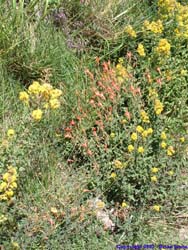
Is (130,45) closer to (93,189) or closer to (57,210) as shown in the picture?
(93,189)

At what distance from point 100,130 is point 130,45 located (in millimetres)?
948

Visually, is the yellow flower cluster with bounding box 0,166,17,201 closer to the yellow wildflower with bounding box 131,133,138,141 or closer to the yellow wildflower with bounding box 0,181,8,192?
the yellow wildflower with bounding box 0,181,8,192

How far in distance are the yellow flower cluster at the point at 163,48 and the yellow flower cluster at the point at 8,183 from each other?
1519mm

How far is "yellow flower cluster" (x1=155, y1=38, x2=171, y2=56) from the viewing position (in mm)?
3537

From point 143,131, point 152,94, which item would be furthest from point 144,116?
point 152,94

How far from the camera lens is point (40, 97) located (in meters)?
2.72

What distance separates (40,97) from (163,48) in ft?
4.01

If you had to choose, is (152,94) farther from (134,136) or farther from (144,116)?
(134,136)

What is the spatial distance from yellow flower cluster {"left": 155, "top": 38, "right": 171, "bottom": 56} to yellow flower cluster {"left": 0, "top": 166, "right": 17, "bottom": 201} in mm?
1519

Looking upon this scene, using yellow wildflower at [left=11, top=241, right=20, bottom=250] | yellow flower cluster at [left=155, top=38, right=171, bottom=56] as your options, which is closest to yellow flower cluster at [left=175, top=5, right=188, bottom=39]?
yellow flower cluster at [left=155, top=38, right=171, bottom=56]

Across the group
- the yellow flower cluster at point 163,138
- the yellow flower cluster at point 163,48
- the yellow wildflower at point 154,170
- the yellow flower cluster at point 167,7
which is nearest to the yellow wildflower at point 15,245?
the yellow wildflower at point 154,170

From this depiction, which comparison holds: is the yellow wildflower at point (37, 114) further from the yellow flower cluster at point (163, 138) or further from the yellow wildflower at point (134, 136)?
the yellow flower cluster at point (163, 138)

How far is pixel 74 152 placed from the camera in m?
3.40

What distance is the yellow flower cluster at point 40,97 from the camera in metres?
2.67
